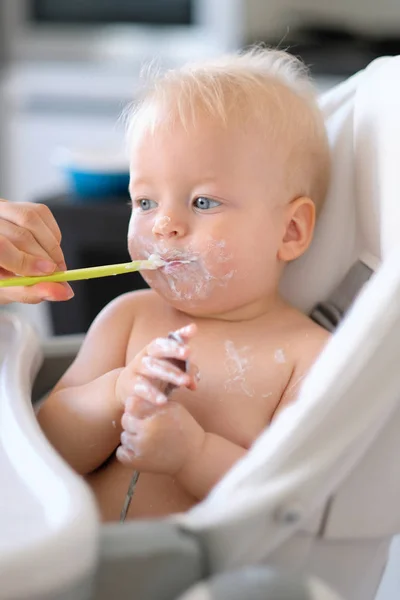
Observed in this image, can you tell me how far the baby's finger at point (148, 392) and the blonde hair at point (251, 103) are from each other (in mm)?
292

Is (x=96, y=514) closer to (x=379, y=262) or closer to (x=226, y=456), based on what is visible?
(x=226, y=456)

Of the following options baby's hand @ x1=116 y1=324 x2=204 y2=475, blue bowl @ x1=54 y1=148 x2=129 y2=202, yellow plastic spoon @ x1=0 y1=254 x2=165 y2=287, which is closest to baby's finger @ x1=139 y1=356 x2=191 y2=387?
baby's hand @ x1=116 y1=324 x2=204 y2=475

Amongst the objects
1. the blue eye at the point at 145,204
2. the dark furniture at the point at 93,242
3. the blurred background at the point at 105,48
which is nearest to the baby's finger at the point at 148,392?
the blue eye at the point at 145,204

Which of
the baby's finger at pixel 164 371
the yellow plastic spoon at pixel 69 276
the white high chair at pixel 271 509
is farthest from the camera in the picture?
the yellow plastic spoon at pixel 69 276

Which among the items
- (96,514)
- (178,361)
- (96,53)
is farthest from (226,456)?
(96,53)

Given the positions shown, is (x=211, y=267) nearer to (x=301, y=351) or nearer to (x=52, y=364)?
(x=301, y=351)

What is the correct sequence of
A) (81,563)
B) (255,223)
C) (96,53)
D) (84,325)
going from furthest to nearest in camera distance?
(96,53) → (84,325) → (255,223) → (81,563)

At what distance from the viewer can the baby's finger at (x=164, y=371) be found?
0.70 metres

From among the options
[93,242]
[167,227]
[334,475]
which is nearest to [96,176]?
[93,242]

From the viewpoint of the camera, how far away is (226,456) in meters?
0.78

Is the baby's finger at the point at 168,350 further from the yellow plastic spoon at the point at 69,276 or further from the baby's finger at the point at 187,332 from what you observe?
the yellow plastic spoon at the point at 69,276

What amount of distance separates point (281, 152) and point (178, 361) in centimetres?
28

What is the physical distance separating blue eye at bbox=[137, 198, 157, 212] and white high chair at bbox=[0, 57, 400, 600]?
232 millimetres

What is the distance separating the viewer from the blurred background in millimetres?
2670
